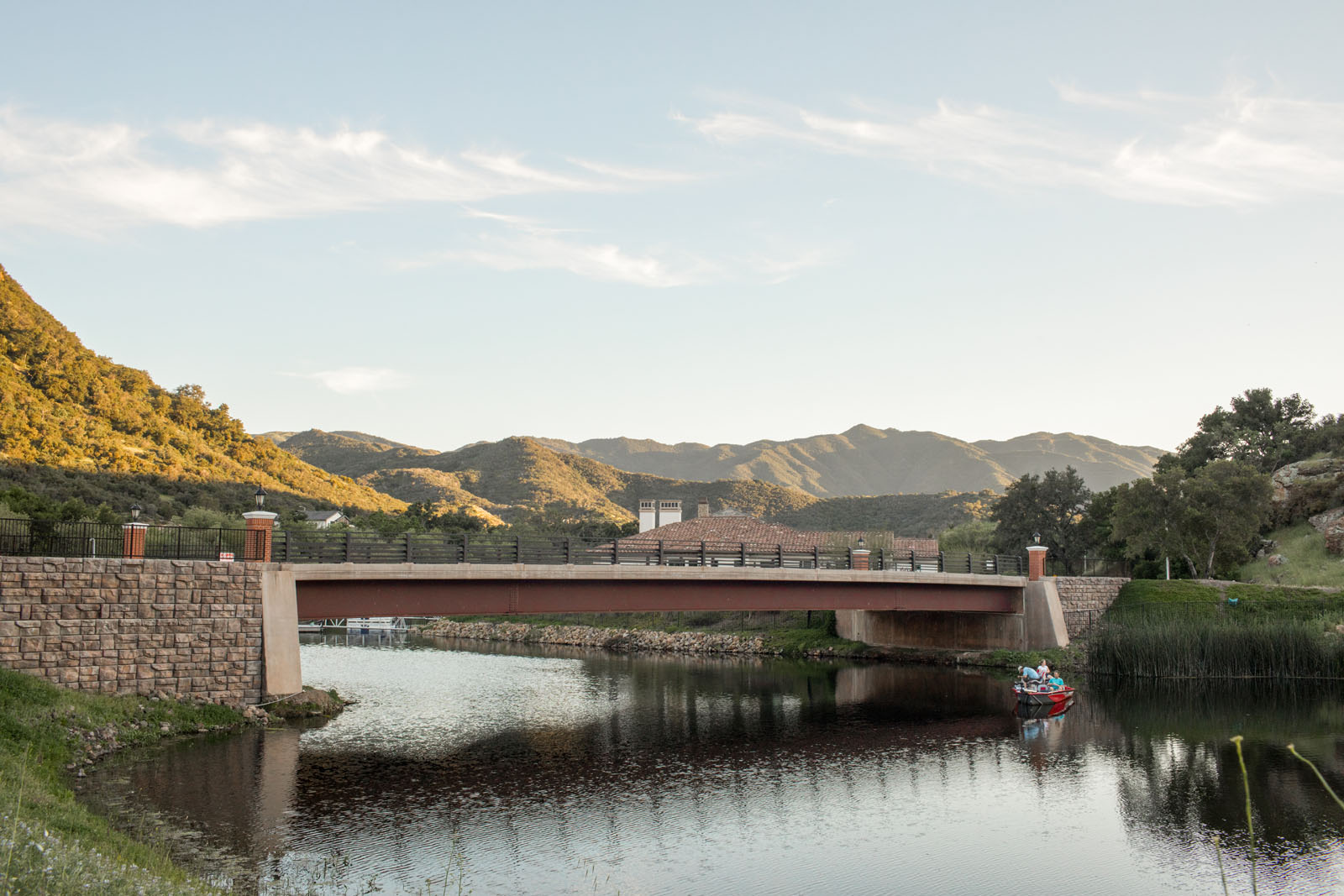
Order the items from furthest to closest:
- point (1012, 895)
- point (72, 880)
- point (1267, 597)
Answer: point (1267, 597)
point (1012, 895)
point (72, 880)

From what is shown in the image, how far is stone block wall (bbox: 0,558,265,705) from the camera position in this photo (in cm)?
2248

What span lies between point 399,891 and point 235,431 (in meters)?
72.4

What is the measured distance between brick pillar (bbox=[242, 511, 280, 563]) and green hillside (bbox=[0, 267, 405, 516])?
24.9 metres

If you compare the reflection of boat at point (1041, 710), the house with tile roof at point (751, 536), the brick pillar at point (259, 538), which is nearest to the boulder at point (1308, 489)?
the house with tile roof at point (751, 536)

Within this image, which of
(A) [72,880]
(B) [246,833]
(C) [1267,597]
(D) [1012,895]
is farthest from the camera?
(C) [1267,597]

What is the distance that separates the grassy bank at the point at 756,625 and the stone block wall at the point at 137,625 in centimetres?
2793

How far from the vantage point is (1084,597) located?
47156 mm

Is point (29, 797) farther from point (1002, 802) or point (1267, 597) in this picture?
point (1267, 597)

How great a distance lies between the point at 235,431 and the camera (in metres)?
78.6

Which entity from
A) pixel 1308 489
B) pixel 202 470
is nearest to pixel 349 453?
pixel 202 470

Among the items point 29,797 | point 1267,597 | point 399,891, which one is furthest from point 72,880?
point 1267,597

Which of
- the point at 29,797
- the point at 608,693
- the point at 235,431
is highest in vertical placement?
the point at 235,431

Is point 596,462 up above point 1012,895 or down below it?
above

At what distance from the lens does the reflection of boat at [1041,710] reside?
30922mm
